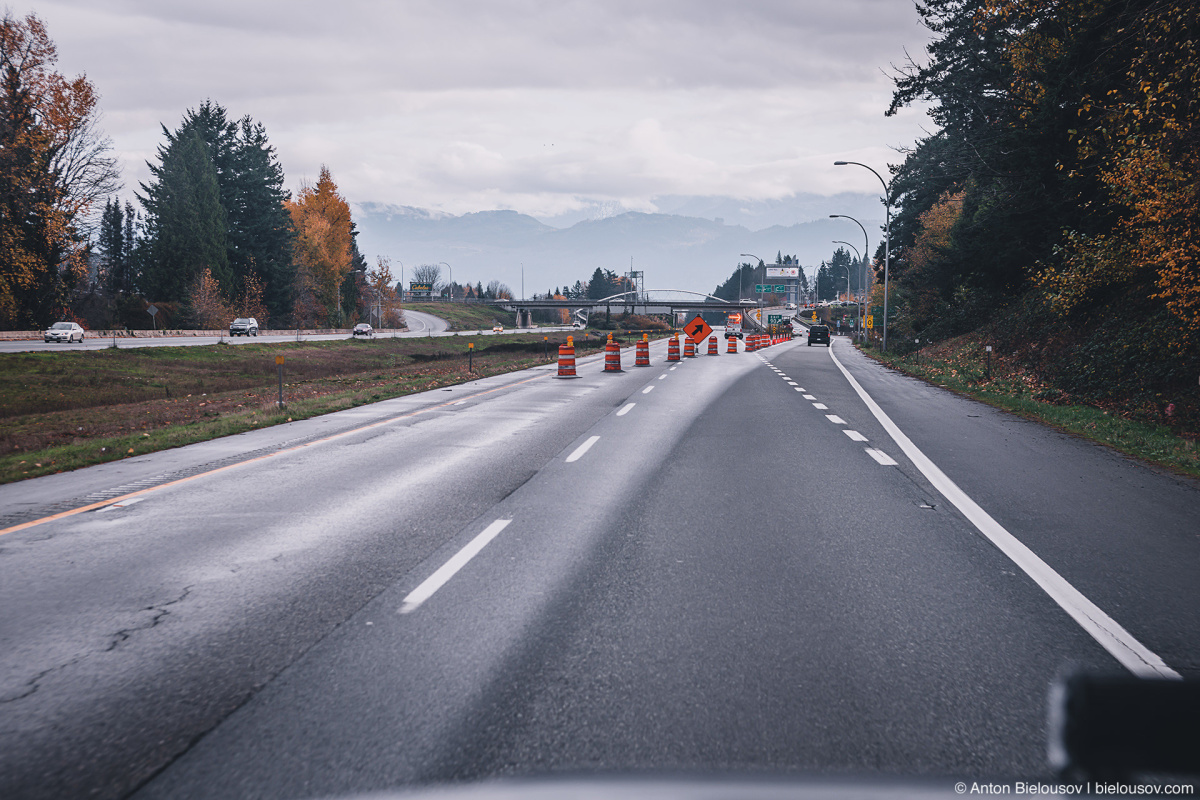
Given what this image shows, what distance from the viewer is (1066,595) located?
5.19 m

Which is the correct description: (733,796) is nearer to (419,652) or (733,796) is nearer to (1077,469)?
(419,652)

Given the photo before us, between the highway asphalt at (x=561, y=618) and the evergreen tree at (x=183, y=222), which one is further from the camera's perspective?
the evergreen tree at (x=183, y=222)

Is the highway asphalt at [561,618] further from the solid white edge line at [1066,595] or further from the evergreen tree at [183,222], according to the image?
the evergreen tree at [183,222]

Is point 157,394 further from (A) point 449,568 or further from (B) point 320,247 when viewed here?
(B) point 320,247

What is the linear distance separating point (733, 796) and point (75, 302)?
8286cm

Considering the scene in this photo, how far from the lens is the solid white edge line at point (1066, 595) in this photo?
13.3 ft

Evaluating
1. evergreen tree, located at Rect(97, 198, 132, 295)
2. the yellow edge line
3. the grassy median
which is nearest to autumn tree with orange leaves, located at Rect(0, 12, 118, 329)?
the grassy median

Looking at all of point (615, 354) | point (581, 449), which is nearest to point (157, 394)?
point (615, 354)

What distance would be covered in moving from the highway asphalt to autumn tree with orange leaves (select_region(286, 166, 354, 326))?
81925mm

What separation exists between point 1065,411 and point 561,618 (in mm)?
15661

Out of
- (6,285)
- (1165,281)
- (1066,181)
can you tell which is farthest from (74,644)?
(6,285)

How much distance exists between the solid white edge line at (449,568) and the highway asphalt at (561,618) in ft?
0.14

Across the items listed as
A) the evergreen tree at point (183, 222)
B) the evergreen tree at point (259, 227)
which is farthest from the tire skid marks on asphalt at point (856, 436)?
the evergreen tree at point (259, 227)

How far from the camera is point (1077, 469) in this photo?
33.6ft
